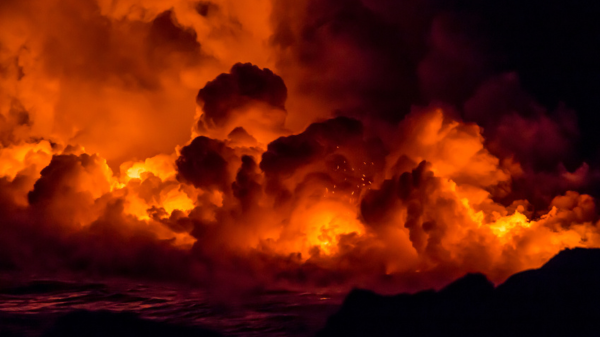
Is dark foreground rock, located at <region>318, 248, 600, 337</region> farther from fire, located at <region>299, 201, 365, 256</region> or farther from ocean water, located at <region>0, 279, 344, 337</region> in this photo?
fire, located at <region>299, 201, 365, 256</region>

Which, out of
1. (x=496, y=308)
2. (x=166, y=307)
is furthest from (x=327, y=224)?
(x=496, y=308)

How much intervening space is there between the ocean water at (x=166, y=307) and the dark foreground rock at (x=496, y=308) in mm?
2110

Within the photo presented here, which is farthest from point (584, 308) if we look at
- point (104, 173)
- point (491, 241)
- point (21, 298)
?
point (104, 173)

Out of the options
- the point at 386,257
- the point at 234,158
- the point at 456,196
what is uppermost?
the point at 234,158

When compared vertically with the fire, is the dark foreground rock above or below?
below

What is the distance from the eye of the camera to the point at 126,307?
659 inches

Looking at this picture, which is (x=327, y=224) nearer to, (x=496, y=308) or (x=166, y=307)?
(x=166, y=307)

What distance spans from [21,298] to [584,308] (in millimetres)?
15453

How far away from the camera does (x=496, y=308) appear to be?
1158cm

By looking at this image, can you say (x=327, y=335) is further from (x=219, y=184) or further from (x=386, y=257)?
(x=219, y=184)

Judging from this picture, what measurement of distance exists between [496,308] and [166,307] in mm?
9367

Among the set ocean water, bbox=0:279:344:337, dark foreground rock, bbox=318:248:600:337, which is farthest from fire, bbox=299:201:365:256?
dark foreground rock, bbox=318:248:600:337

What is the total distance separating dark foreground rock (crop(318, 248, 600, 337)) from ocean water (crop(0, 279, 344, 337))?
2.11 m

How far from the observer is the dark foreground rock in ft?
36.1
